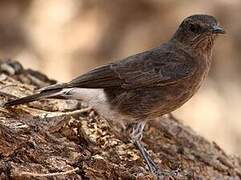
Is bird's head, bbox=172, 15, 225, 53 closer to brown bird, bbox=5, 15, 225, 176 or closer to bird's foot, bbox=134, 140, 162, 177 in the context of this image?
→ brown bird, bbox=5, 15, 225, 176

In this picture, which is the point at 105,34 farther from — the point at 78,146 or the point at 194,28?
the point at 78,146

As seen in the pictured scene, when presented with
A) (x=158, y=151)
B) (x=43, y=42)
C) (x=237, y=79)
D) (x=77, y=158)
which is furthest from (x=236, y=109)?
(x=77, y=158)

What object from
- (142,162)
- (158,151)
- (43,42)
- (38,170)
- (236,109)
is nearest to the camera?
(38,170)

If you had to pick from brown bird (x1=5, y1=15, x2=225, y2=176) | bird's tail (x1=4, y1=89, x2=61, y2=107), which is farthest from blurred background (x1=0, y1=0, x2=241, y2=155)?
bird's tail (x1=4, y1=89, x2=61, y2=107)

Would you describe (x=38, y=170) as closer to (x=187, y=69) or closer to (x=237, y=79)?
(x=187, y=69)

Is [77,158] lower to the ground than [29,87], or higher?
lower

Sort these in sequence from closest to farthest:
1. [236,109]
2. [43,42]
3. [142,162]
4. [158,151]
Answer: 1. [142,162]
2. [158,151]
3. [236,109]
4. [43,42]
